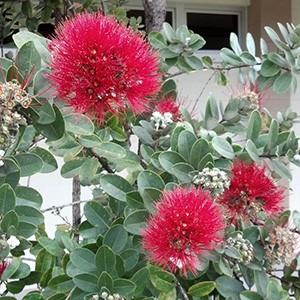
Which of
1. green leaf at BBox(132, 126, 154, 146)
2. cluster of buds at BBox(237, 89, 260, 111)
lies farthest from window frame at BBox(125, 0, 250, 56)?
green leaf at BBox(132, 126, 154, 146)

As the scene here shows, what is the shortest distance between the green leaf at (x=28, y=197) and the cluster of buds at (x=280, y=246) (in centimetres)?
56

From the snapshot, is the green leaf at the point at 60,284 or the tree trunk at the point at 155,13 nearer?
the green leaf at the point at 60,284

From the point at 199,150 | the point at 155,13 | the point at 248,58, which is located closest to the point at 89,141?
→ the point at 199,150

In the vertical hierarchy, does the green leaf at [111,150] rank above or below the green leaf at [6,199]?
below

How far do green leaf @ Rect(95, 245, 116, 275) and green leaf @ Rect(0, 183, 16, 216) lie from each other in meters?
0.20

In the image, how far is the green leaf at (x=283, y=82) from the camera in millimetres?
1579

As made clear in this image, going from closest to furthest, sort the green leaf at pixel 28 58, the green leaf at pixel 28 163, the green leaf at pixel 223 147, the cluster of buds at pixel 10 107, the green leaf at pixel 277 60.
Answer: the cluster of buds at pixel 10 107
the green leaf at pixel 28 58
the green leaf at pixel 28 163
the green leaf at pixel 223 147
the green leaf at pixel 277 60

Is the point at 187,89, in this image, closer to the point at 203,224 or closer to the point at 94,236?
the point at 94,236

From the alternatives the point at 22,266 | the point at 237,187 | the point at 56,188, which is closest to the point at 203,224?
the point at 237,187

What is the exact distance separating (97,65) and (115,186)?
16.7 inches

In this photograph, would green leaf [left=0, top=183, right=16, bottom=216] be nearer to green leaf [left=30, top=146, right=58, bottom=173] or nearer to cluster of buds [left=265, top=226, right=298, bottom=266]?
green leaf [left=30, top=146, right=58, bottom=173]

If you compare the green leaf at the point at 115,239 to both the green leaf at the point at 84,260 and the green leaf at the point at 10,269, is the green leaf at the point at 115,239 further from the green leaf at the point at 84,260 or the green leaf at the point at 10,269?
the green leaf at the point at 10,269

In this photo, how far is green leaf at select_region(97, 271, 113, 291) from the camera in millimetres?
1002

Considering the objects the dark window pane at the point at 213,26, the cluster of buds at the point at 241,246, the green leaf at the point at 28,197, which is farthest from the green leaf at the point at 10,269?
the dark window pane at the point at 213,26
